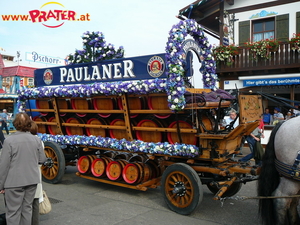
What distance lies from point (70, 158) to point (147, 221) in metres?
3.34

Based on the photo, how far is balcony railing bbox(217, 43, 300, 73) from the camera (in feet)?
42.4

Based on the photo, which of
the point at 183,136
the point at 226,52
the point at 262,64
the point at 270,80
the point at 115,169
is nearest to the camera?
the point at 183,136

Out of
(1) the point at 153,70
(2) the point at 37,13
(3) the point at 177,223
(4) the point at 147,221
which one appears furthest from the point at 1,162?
(2) the point at 37,13

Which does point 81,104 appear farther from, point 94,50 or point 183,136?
point 183,136

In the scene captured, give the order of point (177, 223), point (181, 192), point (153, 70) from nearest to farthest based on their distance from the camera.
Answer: point (177, 223) → point (181, 192) → point (153, 70)

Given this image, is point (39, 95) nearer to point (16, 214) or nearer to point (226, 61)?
point (16, 214)

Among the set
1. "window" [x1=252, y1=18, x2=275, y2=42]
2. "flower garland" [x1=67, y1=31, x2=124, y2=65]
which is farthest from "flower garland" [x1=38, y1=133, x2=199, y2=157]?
"window" [x1=252, y1=18, x2=275, y2=42]

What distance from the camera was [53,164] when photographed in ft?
22.5

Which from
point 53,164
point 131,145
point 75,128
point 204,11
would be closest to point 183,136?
point 131,145

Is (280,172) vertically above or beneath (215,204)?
above

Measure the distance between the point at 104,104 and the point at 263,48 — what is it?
962 centimetres

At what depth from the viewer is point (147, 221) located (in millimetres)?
4656

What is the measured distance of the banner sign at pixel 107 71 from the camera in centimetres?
552

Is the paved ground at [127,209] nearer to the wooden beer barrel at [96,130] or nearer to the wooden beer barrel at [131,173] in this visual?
the wooden beer barrel at [131,173]
